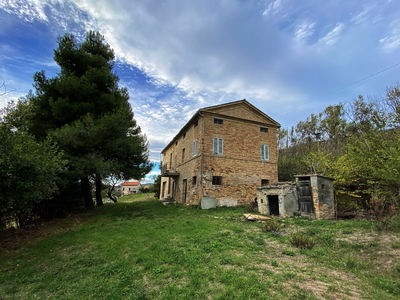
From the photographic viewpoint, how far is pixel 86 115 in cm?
1230

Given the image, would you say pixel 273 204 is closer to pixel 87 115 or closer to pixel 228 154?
pixel 228 154

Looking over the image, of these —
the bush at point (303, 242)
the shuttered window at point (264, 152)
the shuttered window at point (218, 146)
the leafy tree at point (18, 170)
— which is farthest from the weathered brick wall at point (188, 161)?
the leafy tree at point (18, 170)

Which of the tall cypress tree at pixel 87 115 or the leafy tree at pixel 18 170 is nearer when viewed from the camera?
the leafy tree at pixel 18 170

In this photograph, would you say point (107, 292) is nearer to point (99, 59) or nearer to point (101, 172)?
point (101, 172)

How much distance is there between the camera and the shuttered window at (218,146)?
14916 millimetres

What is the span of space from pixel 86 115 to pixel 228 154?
9613mm

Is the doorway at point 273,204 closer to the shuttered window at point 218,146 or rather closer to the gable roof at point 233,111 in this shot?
the shuttered window at point 218,146

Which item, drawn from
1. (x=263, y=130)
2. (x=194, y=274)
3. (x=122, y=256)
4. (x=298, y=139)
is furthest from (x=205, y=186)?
(x=298, y=139)

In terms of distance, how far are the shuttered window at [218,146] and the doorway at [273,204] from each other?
4.72m

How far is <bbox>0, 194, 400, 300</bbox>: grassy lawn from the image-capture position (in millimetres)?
3568

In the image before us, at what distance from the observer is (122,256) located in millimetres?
5426

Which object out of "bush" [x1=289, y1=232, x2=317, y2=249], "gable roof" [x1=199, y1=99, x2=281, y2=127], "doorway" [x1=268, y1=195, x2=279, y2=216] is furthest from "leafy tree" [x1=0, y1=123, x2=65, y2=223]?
"doorway" [x1=268, y1=195, x2=279, y2=216]

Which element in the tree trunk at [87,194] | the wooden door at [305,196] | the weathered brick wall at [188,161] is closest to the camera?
the wooden door at [305,196]

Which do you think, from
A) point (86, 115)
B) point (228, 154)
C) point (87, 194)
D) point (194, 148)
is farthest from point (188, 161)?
point (86, 115)
